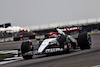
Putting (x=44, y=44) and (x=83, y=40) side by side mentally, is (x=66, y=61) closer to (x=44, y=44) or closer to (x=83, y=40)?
(x=44, y=44)

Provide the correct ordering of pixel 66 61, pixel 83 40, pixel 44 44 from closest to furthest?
pixel 66 61, pixel 44 44, pixel 83 40

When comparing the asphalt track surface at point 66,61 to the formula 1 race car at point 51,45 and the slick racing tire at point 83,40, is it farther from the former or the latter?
the slick racing tire at point 83,40

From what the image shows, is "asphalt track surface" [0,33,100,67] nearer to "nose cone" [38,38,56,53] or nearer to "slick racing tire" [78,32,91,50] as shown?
"nose cone" [38,38,56,53]

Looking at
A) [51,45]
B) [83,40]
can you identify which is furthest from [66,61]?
[83,40]

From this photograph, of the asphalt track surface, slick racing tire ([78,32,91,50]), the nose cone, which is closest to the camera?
the asphalt track surface

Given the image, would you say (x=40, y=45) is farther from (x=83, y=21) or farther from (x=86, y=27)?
(x=83, y=21)

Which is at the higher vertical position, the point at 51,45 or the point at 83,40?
the point at 83,40

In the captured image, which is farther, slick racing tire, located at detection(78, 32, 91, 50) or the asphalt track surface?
slick racing tire, located at detection(78, 32, 91, 50)

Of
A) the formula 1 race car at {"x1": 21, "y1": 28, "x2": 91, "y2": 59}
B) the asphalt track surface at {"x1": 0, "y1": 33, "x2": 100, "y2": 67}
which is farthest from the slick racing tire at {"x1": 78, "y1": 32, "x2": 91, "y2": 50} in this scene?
the asphalt track surface at {"x1": 0, "y1": 33, "x2": 100, "y2": 67}

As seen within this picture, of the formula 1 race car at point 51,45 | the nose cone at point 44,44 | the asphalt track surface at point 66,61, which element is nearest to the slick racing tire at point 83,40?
the formula 1 race car at point 51,45

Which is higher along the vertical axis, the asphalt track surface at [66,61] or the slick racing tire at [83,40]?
the slick racing tire at [83,40]

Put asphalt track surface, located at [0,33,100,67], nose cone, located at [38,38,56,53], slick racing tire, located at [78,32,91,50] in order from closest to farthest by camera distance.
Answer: asphalt track surface, located at [0,33,100,67], nose cone, located at [38,38,56,53], slick racing tire, located at [78,32,91,50]

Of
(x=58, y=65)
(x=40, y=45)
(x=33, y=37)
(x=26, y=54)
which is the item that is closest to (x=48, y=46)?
(x=40, y=45)

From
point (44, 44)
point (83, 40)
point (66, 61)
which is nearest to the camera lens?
point (66, 61)
